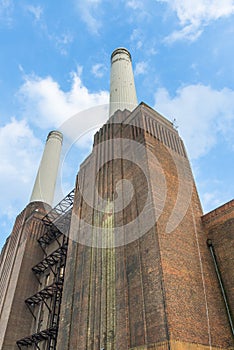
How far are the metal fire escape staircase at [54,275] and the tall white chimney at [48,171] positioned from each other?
17.2 ft

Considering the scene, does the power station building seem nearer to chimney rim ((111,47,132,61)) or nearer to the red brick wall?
the red brick wall

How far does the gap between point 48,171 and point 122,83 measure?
51.1ft

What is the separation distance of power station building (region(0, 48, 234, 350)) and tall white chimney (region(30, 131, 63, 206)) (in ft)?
38.6

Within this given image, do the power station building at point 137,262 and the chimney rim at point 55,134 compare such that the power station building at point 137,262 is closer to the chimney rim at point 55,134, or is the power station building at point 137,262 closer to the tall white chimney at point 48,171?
the tall white chimney at point 48,171

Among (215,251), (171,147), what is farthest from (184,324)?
(171,147)

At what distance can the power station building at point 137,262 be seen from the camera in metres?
10.7

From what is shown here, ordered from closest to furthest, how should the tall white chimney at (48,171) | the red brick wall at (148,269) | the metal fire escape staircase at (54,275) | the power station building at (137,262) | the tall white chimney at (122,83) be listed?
1. the red brick wall at (148,269)
2. the power station building at (137,262)
3. the metal fire escape staircase at (54,275)
4. the tall white chimney at (122,83)
5. the tall white chimney at (48,171)

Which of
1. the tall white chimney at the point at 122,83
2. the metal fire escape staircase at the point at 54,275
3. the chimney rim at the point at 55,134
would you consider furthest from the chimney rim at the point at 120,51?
the metal fire escape staircase at the point at 54,275

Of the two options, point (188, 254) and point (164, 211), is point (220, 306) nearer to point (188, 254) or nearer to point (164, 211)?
point (188, 254)

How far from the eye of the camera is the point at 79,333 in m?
13.5

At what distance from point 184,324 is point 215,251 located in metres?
4.61

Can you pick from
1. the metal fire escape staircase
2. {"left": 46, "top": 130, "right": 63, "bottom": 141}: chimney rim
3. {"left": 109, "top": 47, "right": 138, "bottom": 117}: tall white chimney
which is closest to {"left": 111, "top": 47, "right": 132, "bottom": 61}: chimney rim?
{"left": 109, "top": 47, "right": 138, "bottom": 117}: tall white chimney

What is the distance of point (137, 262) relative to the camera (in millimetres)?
12172

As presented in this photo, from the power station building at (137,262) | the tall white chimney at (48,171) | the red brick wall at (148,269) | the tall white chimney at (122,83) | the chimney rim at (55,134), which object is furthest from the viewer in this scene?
the chimney rim at (55,134)
